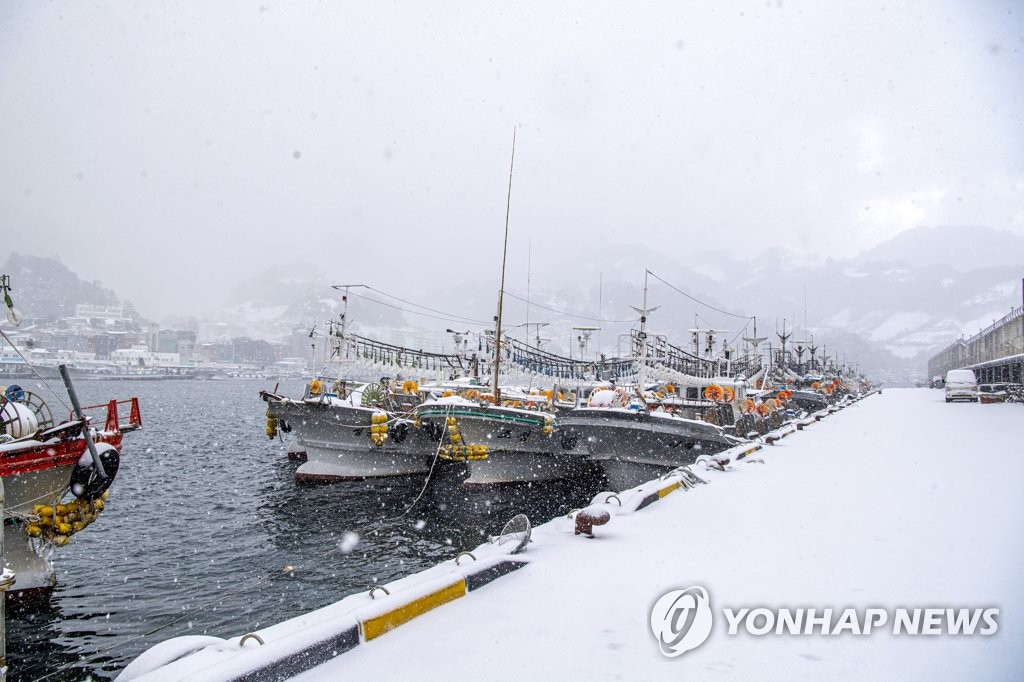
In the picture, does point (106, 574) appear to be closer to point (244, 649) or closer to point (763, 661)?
point (244, 649)

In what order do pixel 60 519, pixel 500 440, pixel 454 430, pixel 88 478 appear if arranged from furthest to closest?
pixel 500 440, pixel 454 430, pixel 88 478, pixel 60 519

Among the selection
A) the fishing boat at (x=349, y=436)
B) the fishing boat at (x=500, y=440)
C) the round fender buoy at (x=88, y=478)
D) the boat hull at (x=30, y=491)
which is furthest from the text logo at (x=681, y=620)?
the fishing boat at (x=349, y=436)

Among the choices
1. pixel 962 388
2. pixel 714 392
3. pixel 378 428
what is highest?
pixel 962 388

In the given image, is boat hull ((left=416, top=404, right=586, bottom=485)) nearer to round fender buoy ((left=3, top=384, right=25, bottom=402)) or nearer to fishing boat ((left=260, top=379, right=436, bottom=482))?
fishing boat ((left=260, top=379, right=436, bottom=482))

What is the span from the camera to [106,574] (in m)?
12.6

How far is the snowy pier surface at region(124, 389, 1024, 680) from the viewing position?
3641 mm

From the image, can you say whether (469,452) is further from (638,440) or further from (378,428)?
(638,440)

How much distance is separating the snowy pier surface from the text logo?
0.07 m

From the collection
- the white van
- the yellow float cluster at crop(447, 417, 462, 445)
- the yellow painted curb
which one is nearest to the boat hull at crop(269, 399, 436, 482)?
the yellow float cluster at crop(447, 417, 462, 445)

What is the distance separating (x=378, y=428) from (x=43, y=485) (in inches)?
460

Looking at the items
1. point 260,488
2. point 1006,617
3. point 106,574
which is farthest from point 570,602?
point 260,488

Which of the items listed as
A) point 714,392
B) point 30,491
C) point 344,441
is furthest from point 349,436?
point 714,392

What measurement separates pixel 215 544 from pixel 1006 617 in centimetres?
1560

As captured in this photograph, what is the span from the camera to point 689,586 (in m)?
5.07
